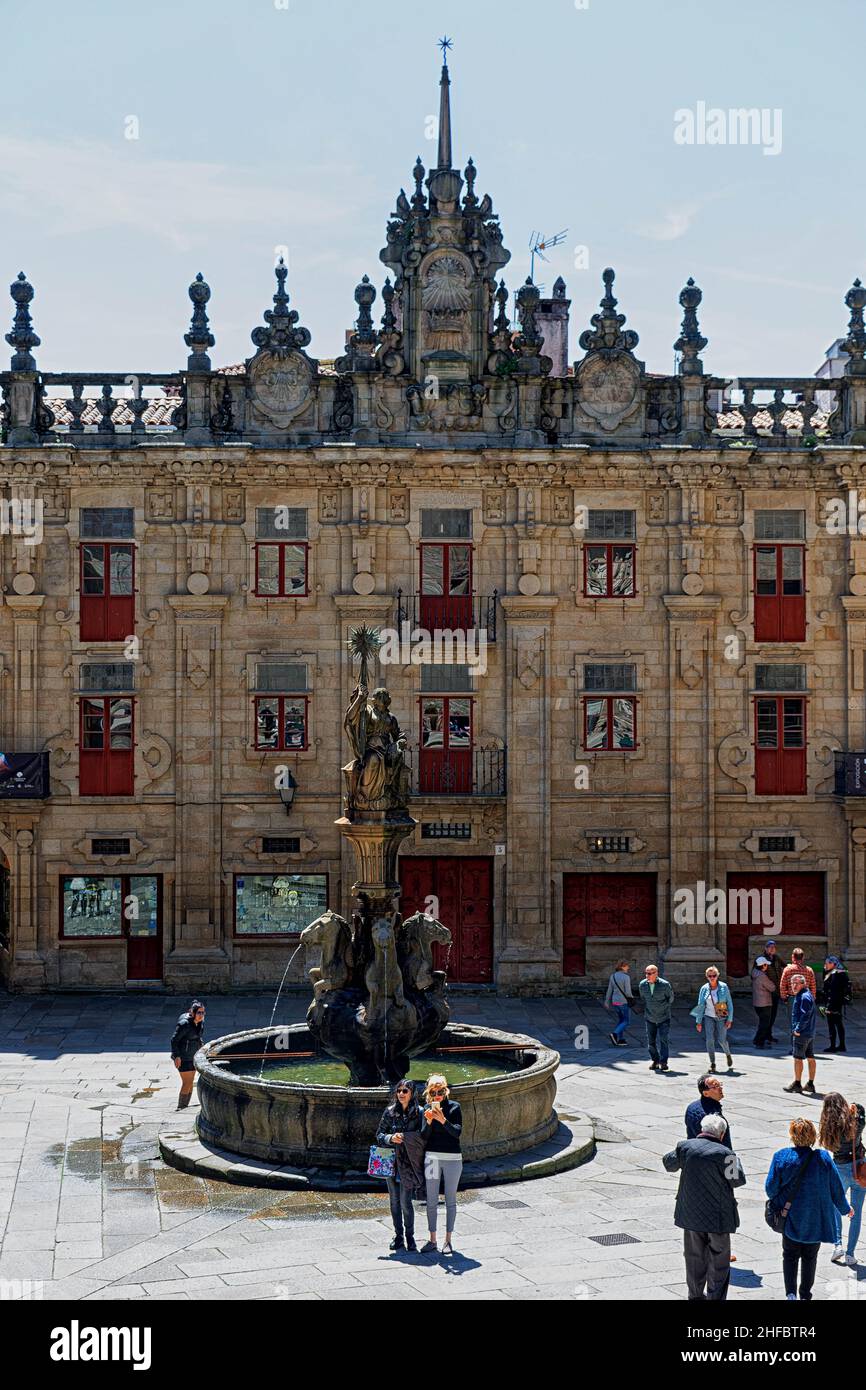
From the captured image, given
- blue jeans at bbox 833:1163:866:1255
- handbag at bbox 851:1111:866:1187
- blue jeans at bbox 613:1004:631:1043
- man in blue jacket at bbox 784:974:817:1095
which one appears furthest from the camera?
blue jeans at bbox 613:1004:631:1043

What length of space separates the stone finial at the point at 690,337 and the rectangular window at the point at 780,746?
7182 millimetres

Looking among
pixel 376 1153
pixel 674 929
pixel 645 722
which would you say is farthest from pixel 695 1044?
pixel 376 1153

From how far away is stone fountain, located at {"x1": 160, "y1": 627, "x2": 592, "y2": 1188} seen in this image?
1784 cm

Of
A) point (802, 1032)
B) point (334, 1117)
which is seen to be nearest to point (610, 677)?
point (802, 1032)

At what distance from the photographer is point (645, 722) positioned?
33562mm

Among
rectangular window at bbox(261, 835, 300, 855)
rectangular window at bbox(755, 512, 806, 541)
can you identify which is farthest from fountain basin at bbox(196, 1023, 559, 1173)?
rectangular window at bbox(755, 512, 806, 541)

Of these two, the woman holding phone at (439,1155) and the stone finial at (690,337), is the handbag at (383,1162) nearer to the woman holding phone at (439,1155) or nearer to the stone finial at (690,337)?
the woman holding phone at (439,1155)

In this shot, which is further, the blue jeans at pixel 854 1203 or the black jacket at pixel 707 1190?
the blue jeans at pixel 854 1203

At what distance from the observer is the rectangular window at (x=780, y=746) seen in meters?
33.7

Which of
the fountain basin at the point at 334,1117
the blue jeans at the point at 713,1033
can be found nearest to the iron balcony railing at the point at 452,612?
the blue jeans at the point at 713,1033

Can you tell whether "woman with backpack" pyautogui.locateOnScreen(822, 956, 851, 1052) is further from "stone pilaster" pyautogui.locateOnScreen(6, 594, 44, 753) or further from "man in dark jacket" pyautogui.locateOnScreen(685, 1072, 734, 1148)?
"stone pilaster" pyautogui.locateOnScreen(6, 594, 44, 753)

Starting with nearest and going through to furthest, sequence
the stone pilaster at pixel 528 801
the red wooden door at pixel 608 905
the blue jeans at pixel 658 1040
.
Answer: the blue jeans at pixel 658 1040, the stone pilaster at pixel 528 801, the red wooden door at pixel 608 905

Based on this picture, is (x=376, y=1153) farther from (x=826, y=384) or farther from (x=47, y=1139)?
(x=826, y=384)

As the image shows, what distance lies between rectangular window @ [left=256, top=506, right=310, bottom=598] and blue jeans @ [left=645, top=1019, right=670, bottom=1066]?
12815mm
